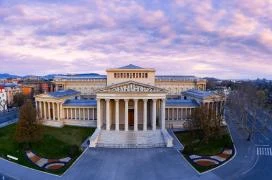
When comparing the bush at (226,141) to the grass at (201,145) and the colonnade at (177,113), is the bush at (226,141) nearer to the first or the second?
the grass at (201,145)

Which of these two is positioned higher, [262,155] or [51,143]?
[51,143]

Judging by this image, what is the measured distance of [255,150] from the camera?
52.6m

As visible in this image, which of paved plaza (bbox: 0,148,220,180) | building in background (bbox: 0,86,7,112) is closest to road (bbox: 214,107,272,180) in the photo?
paved plaza (bbox: 0,148,220,180)

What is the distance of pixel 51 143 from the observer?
55625 millimetres

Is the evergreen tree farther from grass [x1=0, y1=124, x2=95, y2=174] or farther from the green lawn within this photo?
the green lawn

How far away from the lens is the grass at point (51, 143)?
1938 inches

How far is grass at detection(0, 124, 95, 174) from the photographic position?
49219mm

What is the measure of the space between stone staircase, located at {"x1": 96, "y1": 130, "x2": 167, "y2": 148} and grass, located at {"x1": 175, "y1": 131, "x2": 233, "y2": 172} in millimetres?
5346

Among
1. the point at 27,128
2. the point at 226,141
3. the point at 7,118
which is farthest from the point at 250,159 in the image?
the point at 7,118

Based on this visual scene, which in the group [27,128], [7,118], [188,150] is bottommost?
[7,118]

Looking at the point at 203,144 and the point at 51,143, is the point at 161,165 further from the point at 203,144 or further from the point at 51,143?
the point at 51,143

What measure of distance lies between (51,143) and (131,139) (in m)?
16.9

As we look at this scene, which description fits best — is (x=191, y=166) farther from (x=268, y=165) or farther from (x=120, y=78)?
(x=120, y=78)

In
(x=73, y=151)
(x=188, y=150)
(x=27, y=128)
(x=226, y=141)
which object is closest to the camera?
(x=73, y=151)
